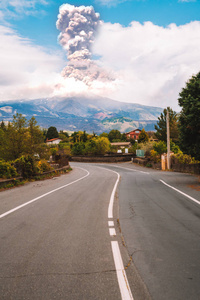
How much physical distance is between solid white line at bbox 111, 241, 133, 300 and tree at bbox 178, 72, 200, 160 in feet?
44.7

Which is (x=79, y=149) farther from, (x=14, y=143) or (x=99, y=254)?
(x=99, y=254)

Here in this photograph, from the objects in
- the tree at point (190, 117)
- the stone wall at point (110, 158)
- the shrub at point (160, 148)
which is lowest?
the stone wall at point (110, 158)

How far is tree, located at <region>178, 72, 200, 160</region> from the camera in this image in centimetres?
1631

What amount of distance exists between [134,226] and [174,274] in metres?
2.74

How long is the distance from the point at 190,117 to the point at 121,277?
47.8 ft

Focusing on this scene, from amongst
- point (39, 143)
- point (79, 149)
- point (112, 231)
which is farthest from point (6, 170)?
point (79, 149)

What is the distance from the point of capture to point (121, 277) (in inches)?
142

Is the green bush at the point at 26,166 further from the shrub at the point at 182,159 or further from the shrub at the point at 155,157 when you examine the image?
the shrub at the point at 155,157

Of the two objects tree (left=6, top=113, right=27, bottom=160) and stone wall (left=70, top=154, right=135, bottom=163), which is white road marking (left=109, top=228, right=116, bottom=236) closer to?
tree (left=6, top=113, right=27, bottom=160)

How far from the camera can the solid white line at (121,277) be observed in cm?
316

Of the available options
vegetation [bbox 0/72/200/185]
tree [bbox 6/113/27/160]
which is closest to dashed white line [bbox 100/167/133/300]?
vegetation [bbox 0/72/200/185]

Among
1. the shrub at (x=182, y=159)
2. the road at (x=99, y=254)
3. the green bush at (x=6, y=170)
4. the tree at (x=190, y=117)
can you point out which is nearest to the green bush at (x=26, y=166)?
the green bush at (x=6, y=170)

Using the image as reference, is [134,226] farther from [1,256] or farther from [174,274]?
[1,256]

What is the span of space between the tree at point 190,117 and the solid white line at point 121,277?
536 inches
